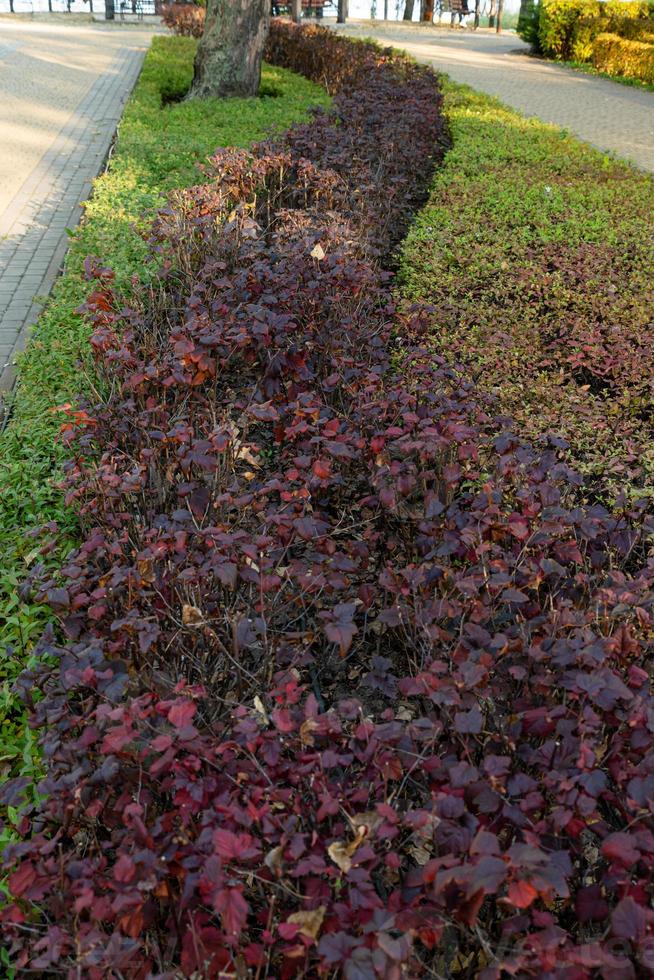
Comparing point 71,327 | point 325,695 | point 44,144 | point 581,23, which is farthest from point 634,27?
point 325,695

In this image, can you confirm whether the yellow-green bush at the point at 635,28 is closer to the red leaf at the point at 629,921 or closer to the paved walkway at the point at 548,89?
the paved walkway at the point at 548,89

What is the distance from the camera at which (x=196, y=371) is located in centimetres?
361

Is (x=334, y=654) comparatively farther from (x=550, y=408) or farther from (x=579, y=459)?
(x=550, y=408)

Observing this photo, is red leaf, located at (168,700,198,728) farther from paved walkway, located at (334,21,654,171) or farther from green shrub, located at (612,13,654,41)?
green shrub, located at (612,13,654,41)

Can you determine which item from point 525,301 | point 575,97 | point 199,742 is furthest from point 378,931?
point 575,97

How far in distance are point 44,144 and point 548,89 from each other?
31.6ft

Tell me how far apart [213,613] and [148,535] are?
0.32m

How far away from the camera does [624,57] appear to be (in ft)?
57.3

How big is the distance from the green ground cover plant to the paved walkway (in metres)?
3.39

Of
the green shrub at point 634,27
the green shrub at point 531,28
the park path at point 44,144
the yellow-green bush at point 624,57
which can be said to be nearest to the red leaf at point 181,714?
the park path at point 44,144

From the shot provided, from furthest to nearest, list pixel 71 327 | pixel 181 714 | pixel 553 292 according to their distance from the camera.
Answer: pixel 71 327, pixel 553 292, pixel 181 714

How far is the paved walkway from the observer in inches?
456

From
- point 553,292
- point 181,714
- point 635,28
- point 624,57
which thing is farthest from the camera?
point 635,28

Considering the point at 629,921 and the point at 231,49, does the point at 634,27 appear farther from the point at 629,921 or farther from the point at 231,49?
the point at 629,921
